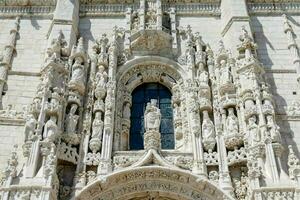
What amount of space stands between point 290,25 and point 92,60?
571 centimetres

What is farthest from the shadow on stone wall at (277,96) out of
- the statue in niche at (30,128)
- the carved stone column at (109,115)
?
the statue in niche at (30,128)

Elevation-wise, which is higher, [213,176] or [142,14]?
[142,14]

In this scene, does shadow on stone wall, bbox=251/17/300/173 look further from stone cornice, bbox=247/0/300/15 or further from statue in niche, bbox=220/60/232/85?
statue in niche, bbox=220/60/232/85

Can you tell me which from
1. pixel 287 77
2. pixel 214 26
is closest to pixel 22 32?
pixel 214 26

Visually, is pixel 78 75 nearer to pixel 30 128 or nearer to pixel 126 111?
pixel 126 111

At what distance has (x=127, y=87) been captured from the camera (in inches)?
482

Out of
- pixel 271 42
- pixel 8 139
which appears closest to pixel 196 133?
pixel 271 42

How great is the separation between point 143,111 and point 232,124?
2414 mm

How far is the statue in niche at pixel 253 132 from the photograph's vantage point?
10050 mm

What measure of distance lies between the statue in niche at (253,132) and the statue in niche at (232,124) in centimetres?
38

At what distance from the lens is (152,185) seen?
33.4ft

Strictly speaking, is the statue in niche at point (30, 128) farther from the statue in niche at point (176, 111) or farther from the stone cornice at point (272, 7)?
the stone cornice at point (272, 7)

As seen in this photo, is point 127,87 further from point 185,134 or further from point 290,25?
point 290,25

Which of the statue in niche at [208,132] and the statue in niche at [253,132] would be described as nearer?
the statue in niche at [253,132]
